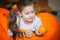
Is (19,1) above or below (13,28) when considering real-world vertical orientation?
above

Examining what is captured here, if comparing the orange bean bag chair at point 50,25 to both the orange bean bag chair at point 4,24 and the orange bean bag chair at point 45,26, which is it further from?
the orange bean bag chair at point 4,24

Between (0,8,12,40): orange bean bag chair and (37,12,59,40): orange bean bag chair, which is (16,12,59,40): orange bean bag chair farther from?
(0,8,12,40): orange bean bag chair

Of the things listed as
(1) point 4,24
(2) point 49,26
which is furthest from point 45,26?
(1) point 4,24

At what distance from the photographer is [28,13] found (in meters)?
0.75

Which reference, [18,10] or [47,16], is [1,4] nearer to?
[18,10]

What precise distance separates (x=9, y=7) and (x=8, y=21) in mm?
67

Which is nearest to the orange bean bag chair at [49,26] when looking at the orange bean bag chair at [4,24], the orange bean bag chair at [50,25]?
the orange bean bag chair at [50,25]

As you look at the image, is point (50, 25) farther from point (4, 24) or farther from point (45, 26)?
point (4, 24)

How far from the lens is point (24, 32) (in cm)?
76

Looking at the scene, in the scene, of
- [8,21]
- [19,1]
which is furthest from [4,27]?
[19,1]

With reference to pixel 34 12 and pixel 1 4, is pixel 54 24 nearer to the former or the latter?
pixel 34 12

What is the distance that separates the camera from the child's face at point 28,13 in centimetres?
75

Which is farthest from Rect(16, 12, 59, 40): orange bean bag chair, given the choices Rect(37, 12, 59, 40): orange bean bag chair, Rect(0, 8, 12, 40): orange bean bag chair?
Rect(0, 8, 12, 40): orange bean bag chair

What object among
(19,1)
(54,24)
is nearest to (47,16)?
(54,24)
